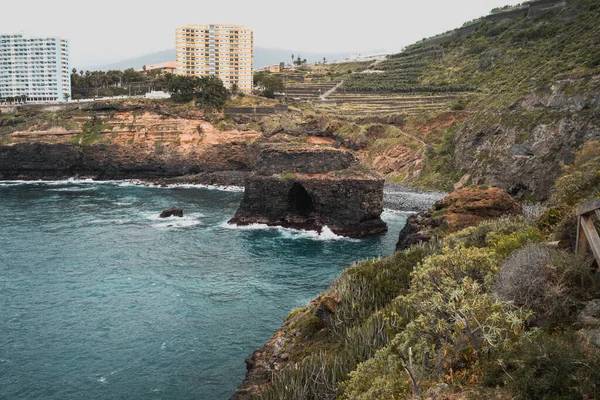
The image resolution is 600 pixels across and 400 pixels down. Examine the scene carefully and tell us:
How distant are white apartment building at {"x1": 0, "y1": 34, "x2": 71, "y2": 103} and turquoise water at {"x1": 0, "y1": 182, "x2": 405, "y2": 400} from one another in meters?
90.6

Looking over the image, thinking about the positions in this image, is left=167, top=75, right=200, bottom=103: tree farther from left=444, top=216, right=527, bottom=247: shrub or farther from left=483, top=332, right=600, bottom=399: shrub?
left=483, top=332, right=600, bottom=399: shrub

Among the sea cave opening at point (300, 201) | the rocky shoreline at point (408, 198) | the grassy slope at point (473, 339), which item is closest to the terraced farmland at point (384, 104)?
the rocky shoreline at point (408, 198)

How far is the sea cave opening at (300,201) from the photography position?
61.5m

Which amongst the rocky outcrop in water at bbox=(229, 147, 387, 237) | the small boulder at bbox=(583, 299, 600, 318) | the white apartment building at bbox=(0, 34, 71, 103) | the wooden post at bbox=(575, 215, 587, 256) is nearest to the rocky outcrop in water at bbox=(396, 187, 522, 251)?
the rocky outcrop in water at bbox=(229, 147, 387, 237)

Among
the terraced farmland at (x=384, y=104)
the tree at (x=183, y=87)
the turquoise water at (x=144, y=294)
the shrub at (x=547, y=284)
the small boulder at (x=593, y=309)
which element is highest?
the tree at (x=183, y=87)

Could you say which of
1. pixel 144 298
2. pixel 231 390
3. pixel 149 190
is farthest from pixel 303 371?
pixel 149 190

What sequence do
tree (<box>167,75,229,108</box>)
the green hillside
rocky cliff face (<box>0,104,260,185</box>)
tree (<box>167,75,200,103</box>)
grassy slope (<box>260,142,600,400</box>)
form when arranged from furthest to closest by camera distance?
tree (<box>167,75,229,108</box>), tree (<box>167,75,200,103</box>), rocky cliff face (<box>0,104,260,185</box>), the green hillside, grassy slope (<box>260,142,600,400</box>)

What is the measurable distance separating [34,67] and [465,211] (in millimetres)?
146286

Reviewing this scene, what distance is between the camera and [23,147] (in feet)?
307

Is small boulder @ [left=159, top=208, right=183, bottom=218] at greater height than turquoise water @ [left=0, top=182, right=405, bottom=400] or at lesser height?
greater

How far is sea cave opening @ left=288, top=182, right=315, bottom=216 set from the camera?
61.5m

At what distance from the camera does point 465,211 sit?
126ft

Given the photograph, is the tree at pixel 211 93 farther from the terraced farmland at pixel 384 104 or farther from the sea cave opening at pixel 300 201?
the sea cave opening at pixel 300 201

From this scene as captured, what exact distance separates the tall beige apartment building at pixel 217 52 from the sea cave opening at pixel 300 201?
81.1 metres
